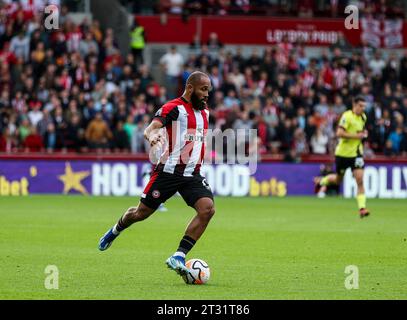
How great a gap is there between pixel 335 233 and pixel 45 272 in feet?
23.7

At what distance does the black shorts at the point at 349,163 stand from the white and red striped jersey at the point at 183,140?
9.74 metres

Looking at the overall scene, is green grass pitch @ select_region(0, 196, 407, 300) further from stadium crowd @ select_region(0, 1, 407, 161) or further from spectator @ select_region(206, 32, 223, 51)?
spectator @ select_region(206, 32, 223, 51)

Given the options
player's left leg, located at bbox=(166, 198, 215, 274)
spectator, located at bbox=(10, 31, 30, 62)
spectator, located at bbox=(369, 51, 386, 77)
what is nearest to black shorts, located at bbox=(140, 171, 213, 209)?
player's left leg, located at bbox=(166, 198, 215, 274)

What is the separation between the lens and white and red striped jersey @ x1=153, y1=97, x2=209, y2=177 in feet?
39.0

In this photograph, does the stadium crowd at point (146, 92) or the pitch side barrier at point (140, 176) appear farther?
the stadium crowd at point (146, 92)

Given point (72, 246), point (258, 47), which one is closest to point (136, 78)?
point (258, 47)

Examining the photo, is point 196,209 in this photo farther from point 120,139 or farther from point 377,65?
point 377,65

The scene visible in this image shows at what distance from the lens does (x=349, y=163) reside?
70.6 ft

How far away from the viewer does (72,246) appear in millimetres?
15219

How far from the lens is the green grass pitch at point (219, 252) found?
10.7 m

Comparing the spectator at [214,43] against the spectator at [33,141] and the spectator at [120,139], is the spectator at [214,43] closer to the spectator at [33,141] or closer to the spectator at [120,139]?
the spectator at [120,139]

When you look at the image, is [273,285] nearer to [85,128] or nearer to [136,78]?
[85,128]

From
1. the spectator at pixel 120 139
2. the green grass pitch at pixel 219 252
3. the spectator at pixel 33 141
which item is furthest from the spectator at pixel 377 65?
the spectator at pixel 33 141

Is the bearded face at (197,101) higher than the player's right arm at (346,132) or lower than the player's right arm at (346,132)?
higher
